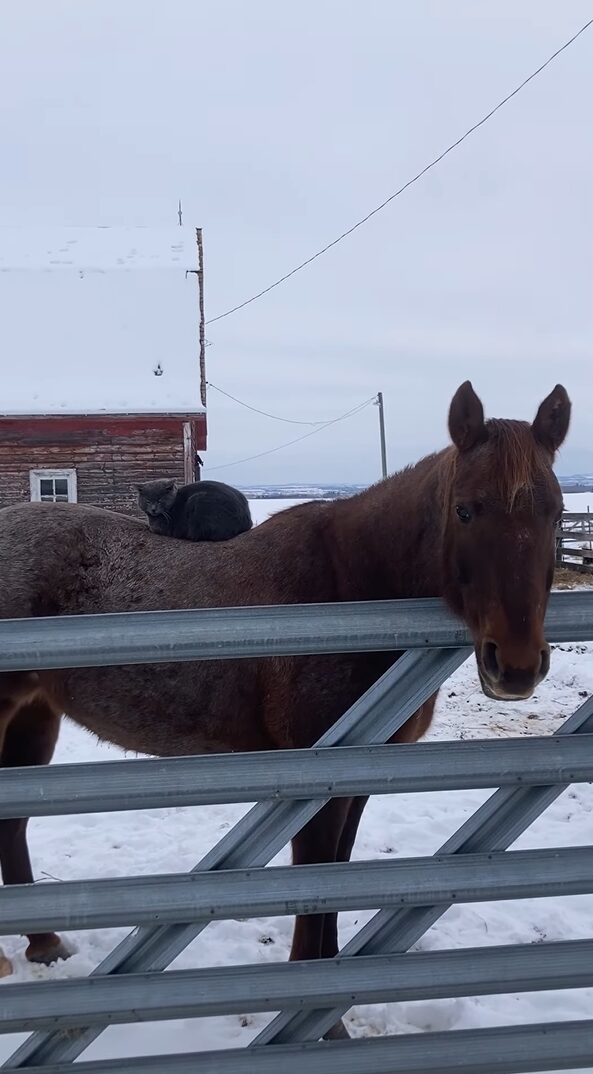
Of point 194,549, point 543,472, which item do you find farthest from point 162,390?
point 543,472

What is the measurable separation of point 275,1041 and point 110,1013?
0.44 m

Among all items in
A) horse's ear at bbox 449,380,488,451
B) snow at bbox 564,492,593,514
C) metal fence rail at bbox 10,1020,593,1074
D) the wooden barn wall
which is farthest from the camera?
snow at bbox 564,492,593,514

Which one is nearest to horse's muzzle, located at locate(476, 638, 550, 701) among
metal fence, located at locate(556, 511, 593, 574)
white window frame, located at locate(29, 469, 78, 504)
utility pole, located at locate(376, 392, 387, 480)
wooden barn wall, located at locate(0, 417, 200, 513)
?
wooden barn wall, located at locate(0, 417, 200, 513)

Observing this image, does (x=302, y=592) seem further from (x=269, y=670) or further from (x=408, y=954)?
(x=408, y=954)

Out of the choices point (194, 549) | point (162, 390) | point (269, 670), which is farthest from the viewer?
point (162, 390)

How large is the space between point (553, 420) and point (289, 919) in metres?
2.85

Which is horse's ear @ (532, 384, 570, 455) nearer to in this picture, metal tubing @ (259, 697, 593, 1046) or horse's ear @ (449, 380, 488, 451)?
horse's ear @ (449, 380, 488, 451)

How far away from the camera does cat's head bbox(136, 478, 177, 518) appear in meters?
4.01

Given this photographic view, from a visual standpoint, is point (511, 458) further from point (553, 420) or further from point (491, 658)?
point (491, 658)

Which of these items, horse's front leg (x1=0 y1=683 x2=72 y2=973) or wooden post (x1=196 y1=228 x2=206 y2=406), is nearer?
horse's front leg (x1=0 y1=683 x2=72 y2=973)

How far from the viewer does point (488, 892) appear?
192cm

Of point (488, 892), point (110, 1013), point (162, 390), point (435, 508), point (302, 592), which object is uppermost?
point (162, 390)

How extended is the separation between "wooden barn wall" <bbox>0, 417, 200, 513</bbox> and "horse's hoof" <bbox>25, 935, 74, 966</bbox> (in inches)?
501

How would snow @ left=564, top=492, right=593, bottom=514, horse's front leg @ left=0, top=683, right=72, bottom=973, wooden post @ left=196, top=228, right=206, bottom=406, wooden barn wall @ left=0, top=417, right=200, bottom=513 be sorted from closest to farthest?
1. horse's front leg @ left=0, top=683, right=72, bottom=973
2. wooden barn wall @ left=0, top=417, right=200, bottom=513
3. wooden post @ left=196, top=228, right=206, bottom=406
4. snow @ left=564, top=492, right=593, bottom=514
